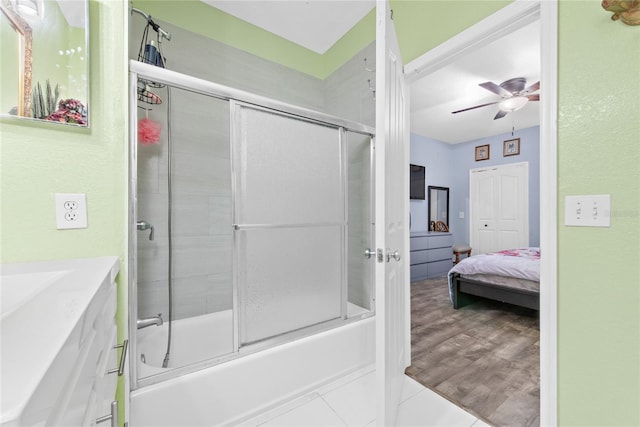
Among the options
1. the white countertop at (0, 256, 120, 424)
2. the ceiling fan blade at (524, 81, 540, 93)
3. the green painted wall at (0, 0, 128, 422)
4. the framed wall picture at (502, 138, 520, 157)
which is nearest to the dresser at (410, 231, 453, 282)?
the framed wall picture at (502, 138, 520, 157)

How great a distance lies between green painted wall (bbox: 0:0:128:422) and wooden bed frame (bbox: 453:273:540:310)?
3.23m

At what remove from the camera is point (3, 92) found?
88cm

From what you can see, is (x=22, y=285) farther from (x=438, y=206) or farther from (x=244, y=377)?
(x=438, y=206)

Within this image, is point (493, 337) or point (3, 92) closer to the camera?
point (3, 92)

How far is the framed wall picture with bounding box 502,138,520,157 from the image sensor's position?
4.74m

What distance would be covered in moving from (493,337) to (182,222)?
288 cm

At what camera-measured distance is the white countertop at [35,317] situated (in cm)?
28

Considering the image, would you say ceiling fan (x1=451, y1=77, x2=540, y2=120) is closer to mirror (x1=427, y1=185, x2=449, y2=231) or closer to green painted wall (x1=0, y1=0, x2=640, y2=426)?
green painted wall (x1=0, y1=0, x2=640, y2=426)

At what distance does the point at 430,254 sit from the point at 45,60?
4.72 meters

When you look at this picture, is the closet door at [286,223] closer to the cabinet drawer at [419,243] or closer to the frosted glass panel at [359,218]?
A: the frosted glass panel at [359,218]

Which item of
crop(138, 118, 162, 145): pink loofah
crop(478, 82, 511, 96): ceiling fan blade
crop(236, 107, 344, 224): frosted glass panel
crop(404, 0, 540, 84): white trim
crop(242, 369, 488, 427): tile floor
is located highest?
crop(478, 82, 511, 96): ceiling fan blade

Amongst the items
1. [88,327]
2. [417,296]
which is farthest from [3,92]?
[417,296]

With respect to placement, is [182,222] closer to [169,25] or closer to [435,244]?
[169,25]
